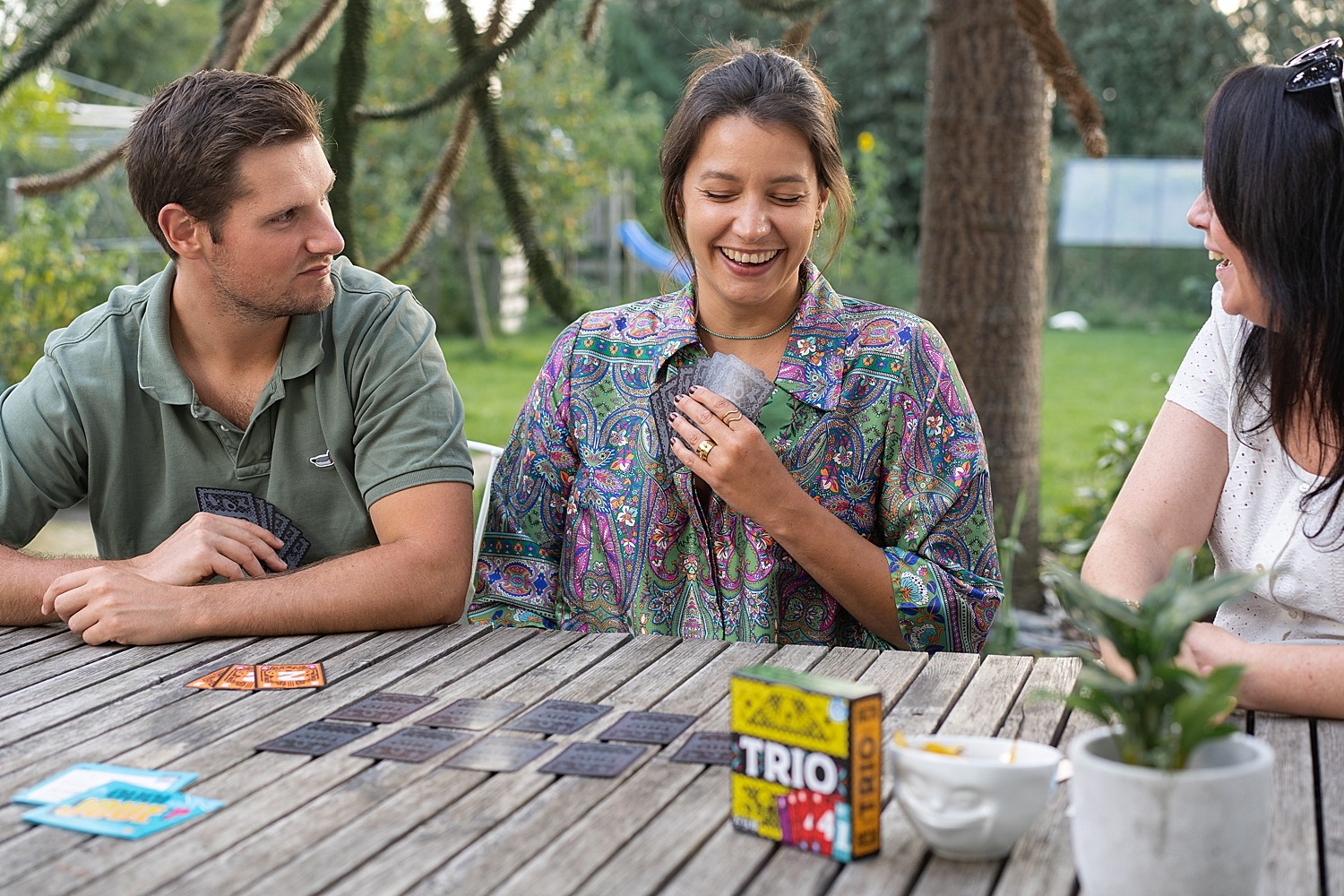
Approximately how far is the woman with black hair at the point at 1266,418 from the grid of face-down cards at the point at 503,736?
0.69 m

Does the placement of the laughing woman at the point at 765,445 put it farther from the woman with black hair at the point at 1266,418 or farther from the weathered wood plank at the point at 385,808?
the weathered wood plank at the point at 385,808

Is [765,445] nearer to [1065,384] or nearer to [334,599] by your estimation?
[334,599]

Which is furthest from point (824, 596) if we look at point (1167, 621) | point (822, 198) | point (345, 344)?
point (1167, 621)

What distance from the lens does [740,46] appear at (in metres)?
2.73

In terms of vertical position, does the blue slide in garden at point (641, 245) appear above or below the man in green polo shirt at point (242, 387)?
below

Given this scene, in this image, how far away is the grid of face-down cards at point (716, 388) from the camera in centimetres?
234

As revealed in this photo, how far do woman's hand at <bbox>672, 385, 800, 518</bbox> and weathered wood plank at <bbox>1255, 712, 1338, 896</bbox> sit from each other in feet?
2.67

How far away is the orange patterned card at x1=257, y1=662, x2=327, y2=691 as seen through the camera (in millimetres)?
1896

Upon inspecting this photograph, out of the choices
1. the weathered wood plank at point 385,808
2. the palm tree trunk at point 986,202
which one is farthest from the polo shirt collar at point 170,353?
the palm tree trunk at point 986,202

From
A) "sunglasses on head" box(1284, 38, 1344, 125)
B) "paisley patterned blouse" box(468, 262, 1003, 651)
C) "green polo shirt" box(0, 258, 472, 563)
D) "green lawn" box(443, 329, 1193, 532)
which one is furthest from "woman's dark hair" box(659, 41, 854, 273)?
"green lawn" box(443, 329, 1193, 532)

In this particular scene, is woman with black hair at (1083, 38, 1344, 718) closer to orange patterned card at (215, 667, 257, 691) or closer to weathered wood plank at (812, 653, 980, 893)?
weathered wood plank at (812, 653, 980, 893)

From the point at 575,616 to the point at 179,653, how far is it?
→ 73cm

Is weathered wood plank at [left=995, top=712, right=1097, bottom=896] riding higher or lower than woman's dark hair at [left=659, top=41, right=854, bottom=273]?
lower

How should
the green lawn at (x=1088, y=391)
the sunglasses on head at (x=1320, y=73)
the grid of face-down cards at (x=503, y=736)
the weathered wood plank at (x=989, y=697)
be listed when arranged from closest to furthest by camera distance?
the grid of face-down cards at (x=503, y=736), the weathered wood plank at (x=989, y=697), the sunglasses on head at (x=1320, y=73), the green lawn at (x=1088, y=391)
